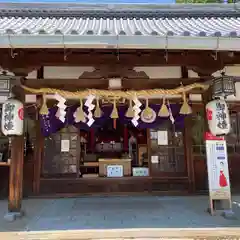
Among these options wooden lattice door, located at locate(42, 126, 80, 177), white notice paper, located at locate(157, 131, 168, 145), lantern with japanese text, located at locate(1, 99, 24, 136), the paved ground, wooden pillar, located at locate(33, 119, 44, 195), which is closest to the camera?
the paved ground

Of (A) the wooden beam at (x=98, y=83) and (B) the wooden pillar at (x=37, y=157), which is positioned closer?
(A) the wooden beam at (x=98, y=83)

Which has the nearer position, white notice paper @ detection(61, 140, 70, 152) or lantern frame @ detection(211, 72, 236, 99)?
lantern frame @ detection(211, 72, 236, 99)

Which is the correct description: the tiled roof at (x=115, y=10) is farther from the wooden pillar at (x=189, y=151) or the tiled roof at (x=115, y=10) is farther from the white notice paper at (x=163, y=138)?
the white notice paper at (x=163, y=138)

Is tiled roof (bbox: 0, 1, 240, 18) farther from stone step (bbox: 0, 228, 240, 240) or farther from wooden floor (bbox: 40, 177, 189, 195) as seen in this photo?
stone step (bbox: 0, 228, 240, 240)

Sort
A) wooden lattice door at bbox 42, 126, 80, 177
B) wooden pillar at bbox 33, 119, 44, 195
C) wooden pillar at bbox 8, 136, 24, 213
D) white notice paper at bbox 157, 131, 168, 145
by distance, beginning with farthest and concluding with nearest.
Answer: white notice paper at bbox 157, 131, 168, 145
wooden lattice door at bbox 42, 126, 80, 177
wooden pillar at bbox 33, 119, 44, 195
wooden pillar at bbox 8, 136, 24, 213

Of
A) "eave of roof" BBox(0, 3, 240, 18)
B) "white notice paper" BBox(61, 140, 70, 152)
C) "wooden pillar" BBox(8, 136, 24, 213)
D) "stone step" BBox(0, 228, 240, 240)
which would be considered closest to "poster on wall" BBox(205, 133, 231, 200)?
"stone step" BBox(0, 228, 240, 240)

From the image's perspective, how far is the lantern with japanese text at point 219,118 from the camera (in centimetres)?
569

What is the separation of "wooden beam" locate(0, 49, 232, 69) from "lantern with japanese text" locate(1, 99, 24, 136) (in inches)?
31.4

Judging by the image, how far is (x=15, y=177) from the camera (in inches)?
230

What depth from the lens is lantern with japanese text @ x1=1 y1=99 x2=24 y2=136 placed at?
5.53 meters

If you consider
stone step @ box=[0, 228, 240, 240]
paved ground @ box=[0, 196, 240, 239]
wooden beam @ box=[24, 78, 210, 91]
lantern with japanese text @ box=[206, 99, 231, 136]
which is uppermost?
wooden beam @ box=[24, 78, 210, 91]

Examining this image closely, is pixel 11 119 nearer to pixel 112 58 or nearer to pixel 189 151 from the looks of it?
pixel 112 58

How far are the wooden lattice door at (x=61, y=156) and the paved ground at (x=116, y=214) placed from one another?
2.64 ft

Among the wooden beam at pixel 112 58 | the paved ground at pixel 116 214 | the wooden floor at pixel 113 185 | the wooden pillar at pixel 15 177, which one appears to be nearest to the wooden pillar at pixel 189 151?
the wooden floor at pixel 113 185
